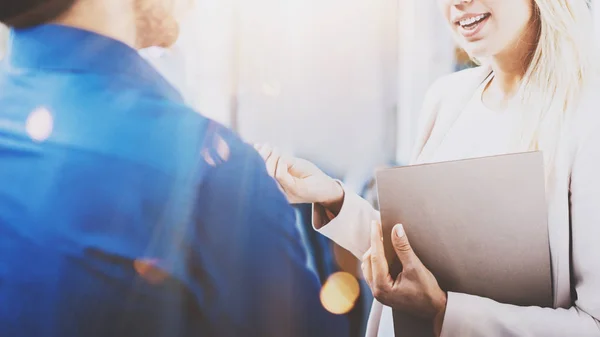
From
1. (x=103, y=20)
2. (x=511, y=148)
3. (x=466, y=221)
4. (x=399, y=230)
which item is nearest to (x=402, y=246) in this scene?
(x=399, y=230)

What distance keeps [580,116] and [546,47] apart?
163mm

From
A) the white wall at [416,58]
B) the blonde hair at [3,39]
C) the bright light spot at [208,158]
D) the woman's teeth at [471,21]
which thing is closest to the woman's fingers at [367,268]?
the white wall at [416,58]

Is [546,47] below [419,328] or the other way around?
the other way around

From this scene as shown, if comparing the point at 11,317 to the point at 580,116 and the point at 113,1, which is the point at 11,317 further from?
the point at 580,116

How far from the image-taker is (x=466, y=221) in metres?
1.11

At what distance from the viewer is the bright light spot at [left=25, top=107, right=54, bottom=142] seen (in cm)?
112

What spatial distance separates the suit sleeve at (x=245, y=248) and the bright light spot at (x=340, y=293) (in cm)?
2

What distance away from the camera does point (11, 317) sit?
1.10 metres

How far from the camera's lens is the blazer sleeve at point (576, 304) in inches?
40.5

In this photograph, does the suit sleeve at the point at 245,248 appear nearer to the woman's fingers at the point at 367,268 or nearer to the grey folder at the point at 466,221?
the woman's fingers at the point at 367,268

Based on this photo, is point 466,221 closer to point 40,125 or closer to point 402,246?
point 402,246

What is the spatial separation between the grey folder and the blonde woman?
32 mm

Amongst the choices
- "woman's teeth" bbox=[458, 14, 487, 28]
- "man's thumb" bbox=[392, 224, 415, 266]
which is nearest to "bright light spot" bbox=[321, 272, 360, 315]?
"man's thumb" bbox=[392, 224, 415, 266]

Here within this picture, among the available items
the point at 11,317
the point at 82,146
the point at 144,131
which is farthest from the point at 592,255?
the point at 11,317
